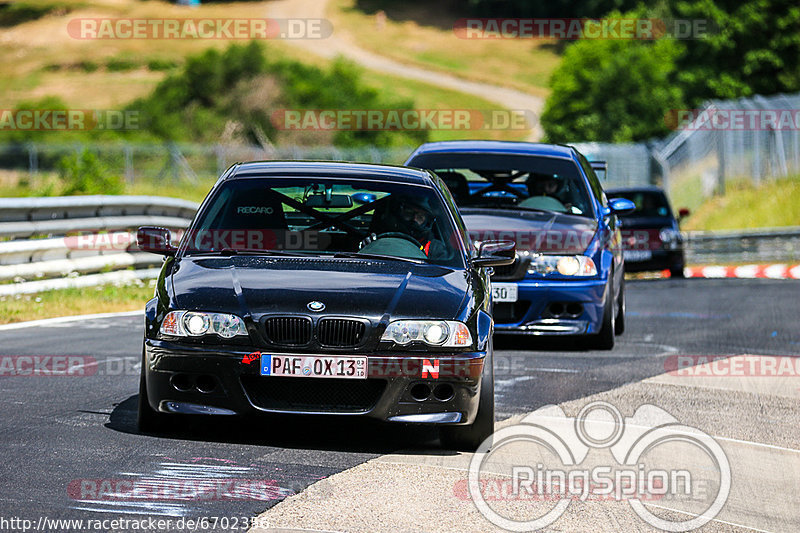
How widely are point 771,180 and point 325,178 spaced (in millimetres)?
31328

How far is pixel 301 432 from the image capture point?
7.56m

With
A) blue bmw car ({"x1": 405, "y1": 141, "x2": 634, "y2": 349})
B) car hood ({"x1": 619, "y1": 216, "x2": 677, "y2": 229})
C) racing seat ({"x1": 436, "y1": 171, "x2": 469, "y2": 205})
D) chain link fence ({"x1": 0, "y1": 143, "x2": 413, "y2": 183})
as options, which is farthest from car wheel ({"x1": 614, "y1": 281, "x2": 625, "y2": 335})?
chain link fence ({"x1": 0, "y1": 143, "x2": 413, "y2": 183})

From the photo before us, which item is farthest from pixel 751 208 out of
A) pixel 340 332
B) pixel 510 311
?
pixel 340 332

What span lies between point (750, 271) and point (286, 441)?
70.1 ft

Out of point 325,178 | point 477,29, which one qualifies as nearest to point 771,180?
point 325,178

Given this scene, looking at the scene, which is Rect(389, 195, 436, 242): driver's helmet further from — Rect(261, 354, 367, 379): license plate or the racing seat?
the racing seat

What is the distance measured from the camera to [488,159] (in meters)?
12.9

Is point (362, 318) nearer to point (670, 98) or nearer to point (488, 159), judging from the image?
point (488, 159)

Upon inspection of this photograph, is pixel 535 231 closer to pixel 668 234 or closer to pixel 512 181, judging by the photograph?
pixel 512 181

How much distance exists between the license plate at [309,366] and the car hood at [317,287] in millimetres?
226

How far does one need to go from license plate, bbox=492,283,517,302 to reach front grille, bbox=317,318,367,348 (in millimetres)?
4669

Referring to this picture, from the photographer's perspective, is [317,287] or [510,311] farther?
[510,311]

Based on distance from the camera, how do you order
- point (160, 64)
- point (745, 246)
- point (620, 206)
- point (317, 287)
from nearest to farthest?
point (317, 287) → point (620, 206) → point (745, 246) → point (160, 64)

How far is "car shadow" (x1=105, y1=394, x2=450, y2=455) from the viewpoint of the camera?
7.17 m
